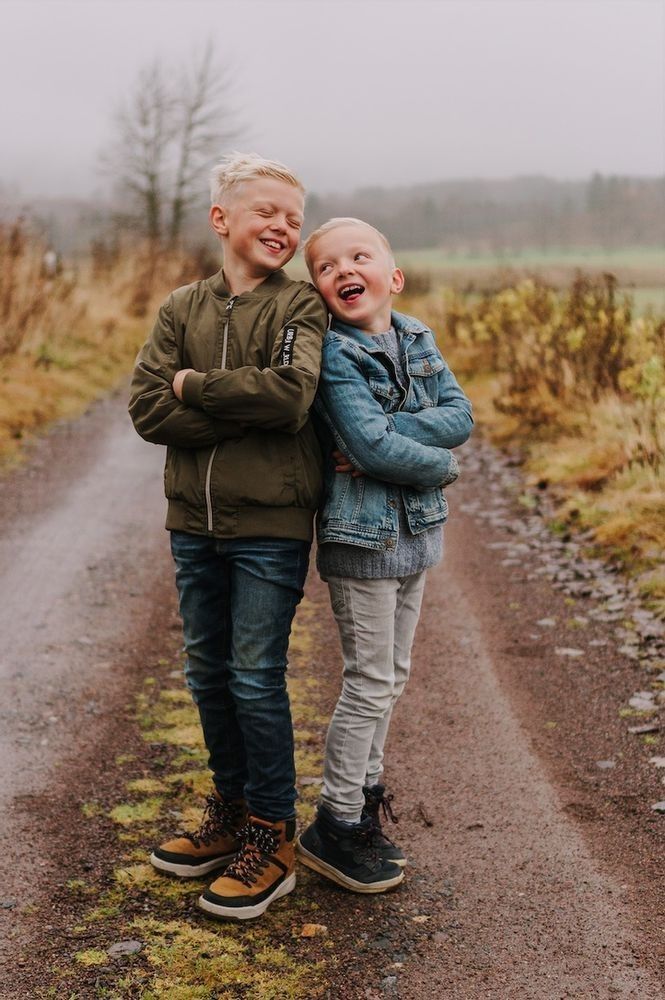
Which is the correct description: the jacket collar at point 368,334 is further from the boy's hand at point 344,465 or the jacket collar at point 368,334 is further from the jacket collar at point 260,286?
the boy's hand at point 344,465

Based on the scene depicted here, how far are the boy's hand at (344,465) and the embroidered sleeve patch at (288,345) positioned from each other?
0.34 m

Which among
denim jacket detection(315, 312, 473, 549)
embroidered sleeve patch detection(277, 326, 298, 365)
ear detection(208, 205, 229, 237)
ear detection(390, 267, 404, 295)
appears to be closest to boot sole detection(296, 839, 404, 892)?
denim jacket detection(315, 312, 473, 549)

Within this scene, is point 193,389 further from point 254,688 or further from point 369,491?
point 254,688

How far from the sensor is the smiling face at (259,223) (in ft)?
8.99

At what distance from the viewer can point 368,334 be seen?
2898 mm

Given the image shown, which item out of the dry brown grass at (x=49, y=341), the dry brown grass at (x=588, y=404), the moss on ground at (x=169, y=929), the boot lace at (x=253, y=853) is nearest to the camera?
the moss on ground at (x=169, y=929)

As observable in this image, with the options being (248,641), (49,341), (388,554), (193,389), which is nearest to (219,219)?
(193,389)

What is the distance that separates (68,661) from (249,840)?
2.19m

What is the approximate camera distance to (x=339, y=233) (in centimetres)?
281

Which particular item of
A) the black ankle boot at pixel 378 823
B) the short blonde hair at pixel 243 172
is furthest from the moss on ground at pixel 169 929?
the short blonde hair at pixel 243 172

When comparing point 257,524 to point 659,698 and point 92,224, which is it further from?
point 92,224

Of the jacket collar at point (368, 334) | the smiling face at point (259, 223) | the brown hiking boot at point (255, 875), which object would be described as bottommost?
the brown hiking boot at point (255, 875)

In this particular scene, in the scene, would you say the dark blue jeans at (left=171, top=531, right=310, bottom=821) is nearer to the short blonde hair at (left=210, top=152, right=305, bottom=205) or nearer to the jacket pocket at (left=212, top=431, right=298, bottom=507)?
the jacket pocket at (left=212, top=431, right=298, bottom=507)

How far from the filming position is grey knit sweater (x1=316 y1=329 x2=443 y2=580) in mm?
2844
